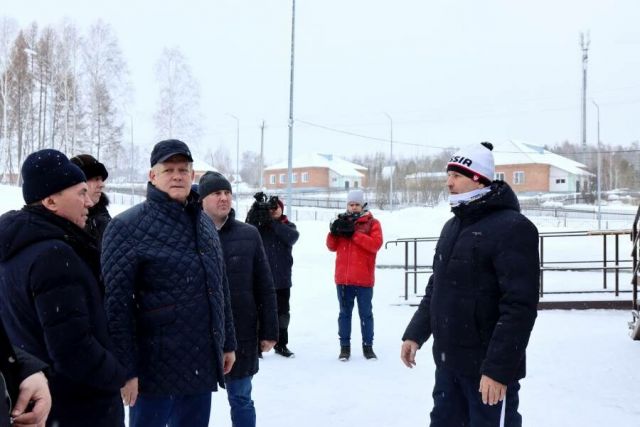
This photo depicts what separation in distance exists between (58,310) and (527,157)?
6193cm

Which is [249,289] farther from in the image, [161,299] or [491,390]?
[491,390]

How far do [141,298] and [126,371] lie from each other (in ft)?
1.09

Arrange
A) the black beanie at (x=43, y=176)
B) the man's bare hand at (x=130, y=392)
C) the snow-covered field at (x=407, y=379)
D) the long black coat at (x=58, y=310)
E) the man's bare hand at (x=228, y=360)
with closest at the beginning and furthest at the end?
the long black coat at (x=58, y=310) < the black beanie at (x=43, y=176) < the man's bare hand at (x=130, y=392) < the man's bare hand at (x=228, y=360) < the snow-covered field at (x=407, y=379)

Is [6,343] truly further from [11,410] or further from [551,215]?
[551,215]

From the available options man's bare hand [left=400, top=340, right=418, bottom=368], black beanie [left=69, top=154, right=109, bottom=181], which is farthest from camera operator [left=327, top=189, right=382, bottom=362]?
man's bare hand [left=400, top=340, right=418, bottom=368]

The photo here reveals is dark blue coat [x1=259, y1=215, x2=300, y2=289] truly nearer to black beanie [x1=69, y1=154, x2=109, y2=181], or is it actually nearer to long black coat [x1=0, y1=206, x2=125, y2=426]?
Result: black beanie [x1=69, y1=154, x2=109, y2=181]

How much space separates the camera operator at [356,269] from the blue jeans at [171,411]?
3.54m

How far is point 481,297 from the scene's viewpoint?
282 cm

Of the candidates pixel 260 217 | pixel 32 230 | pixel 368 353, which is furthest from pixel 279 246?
pixel 32 230

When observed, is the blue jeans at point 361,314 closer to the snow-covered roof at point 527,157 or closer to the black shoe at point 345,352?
the black shoe at point 345,352

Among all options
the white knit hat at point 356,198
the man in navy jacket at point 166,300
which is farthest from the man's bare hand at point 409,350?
the white knit hat at point 356,198

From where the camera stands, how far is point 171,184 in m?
2.85

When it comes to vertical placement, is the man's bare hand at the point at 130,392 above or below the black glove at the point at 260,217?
below

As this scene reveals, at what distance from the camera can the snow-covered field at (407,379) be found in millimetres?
4531
